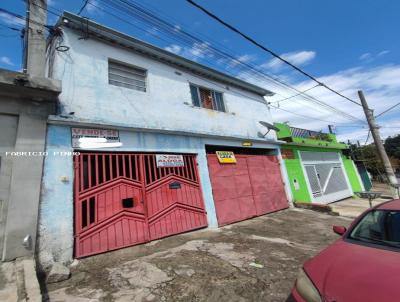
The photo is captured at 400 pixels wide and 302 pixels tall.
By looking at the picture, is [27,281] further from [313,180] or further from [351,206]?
[351,206]

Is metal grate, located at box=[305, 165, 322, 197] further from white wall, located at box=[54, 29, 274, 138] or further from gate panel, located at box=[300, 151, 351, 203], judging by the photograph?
white wall, located at box=[54, 29, 274, 138]

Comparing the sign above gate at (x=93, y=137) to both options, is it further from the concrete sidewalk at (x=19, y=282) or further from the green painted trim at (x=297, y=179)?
the green painted trim at (x=297, y=179)

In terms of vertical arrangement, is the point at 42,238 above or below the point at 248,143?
below

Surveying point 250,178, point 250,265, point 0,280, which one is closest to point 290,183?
point 250,178

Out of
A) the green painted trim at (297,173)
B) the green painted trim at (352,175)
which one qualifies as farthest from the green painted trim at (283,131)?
the green painted trim at (352,175)

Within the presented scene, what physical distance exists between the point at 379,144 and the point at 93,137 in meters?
14.4

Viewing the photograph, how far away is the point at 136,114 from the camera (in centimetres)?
731

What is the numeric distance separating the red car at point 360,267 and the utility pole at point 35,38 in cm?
683

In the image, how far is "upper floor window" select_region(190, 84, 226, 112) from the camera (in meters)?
9.80

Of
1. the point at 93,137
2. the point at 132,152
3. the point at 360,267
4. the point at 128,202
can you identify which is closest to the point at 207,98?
the point at 132,152

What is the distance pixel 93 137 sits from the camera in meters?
6.11

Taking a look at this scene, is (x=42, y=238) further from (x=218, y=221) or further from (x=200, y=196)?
(x=218, y=221)

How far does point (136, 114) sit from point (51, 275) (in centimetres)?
461

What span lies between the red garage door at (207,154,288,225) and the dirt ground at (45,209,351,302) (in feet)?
5.05
